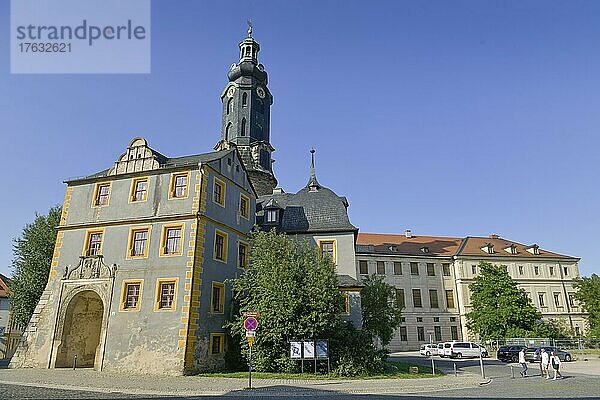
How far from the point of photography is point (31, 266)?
35.9 metres

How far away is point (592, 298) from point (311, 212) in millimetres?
36157

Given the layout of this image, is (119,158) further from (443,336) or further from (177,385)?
(443,336)

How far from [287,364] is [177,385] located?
6.34m

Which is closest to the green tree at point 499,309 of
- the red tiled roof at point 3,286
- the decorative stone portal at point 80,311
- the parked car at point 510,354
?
the parked car at point 510,354

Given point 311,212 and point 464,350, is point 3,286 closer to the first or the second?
point 311,212

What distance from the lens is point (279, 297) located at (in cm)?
2331

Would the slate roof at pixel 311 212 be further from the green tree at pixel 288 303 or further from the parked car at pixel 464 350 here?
the parked car at pixel 464 350

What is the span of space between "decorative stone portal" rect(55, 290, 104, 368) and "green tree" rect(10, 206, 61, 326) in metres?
10.0

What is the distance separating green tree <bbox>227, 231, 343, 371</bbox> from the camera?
23000mm

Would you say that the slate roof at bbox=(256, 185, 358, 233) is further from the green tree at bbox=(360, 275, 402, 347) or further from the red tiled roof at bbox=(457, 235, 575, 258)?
the red tiled roof at bbox=(457, 235, 575, 258)

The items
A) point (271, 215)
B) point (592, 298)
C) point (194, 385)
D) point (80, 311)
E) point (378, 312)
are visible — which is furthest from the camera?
point (592, 298)

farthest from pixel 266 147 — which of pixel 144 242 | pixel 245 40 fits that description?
pixel 144 242

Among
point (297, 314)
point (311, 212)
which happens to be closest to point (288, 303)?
point (297, 314)

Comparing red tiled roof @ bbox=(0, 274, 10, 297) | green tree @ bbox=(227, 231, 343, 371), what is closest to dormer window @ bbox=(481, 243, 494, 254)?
green tree @ bbox=(227, 231, 343, 371)
